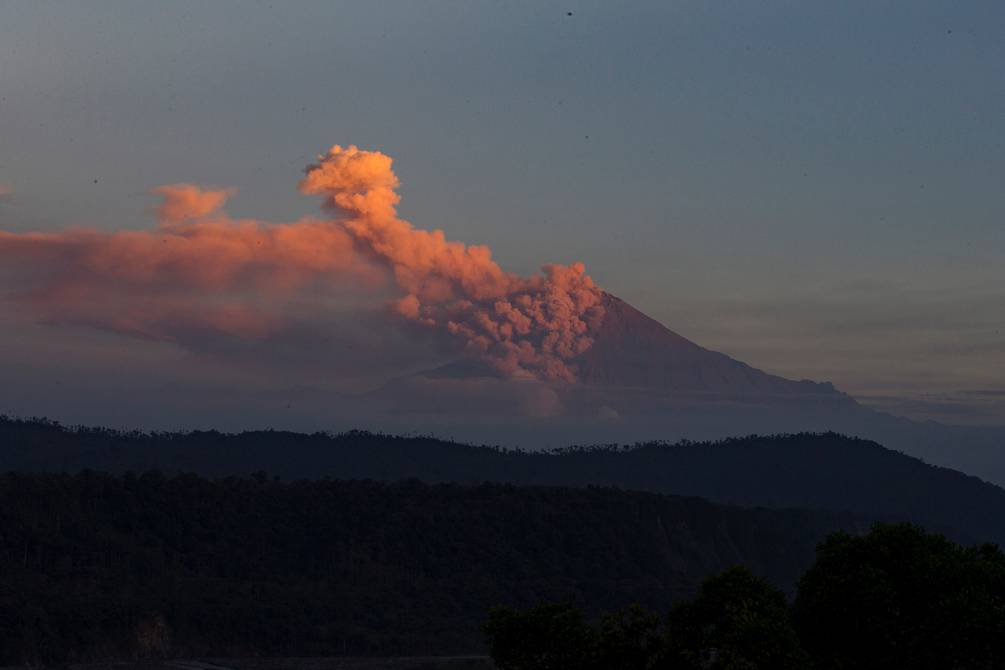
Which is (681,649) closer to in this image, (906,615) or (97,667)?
(906,615)

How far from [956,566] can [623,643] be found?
19.4 metres

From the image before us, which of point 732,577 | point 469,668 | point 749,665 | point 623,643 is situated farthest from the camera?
point 469,668

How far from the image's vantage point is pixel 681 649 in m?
68.7

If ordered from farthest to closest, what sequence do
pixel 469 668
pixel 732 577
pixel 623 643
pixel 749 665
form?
pixel 469 668
pixel 623 643
pixel 732 577
pixel 749 665

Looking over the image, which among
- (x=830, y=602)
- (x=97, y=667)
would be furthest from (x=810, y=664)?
(x=97, y=667)

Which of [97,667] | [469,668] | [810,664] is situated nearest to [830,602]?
[810,664]

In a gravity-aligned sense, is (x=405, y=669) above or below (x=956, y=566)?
below

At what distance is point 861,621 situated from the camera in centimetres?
7462

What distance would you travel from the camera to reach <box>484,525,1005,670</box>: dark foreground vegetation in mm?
72562

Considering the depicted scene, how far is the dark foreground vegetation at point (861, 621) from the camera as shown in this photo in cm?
7256

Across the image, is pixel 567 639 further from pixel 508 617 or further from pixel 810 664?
pixel 810 664

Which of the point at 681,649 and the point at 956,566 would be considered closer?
the point at 681,649

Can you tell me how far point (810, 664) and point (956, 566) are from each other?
14.4 metres

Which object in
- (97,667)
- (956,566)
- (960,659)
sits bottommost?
(97,667)
